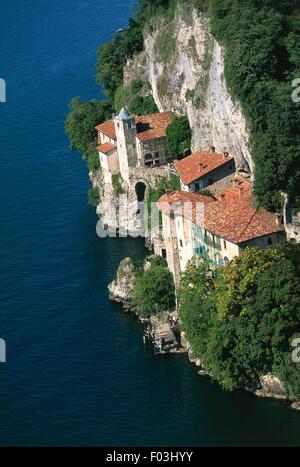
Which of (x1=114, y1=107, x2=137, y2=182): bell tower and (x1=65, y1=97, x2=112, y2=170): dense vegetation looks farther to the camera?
(x1=65, y1=97, x2=112, y2=170): dense vegetation

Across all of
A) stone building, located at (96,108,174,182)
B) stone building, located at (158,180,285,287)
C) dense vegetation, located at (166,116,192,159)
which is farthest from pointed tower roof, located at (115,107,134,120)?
stone building, located at (158,180,285,287)

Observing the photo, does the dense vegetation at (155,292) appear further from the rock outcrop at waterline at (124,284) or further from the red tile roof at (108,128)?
the red tile roof at (108,128)

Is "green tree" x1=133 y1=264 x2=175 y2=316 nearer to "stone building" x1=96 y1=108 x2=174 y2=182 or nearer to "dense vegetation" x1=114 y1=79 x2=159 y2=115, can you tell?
"stone building" x1=96 y1=108 x2=174 y2=182

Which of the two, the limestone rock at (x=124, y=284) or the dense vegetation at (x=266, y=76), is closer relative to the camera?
the dense vegetation at (x=266, y=76)

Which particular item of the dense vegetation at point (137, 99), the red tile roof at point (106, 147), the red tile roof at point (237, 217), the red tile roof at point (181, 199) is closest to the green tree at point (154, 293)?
the red tile roof at point (181, 199)

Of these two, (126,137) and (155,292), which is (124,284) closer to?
(155,292)

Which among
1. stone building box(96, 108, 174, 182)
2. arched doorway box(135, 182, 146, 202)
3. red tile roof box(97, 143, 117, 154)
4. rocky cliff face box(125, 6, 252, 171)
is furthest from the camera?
red tile roof box(97, 143, 117, 154)
